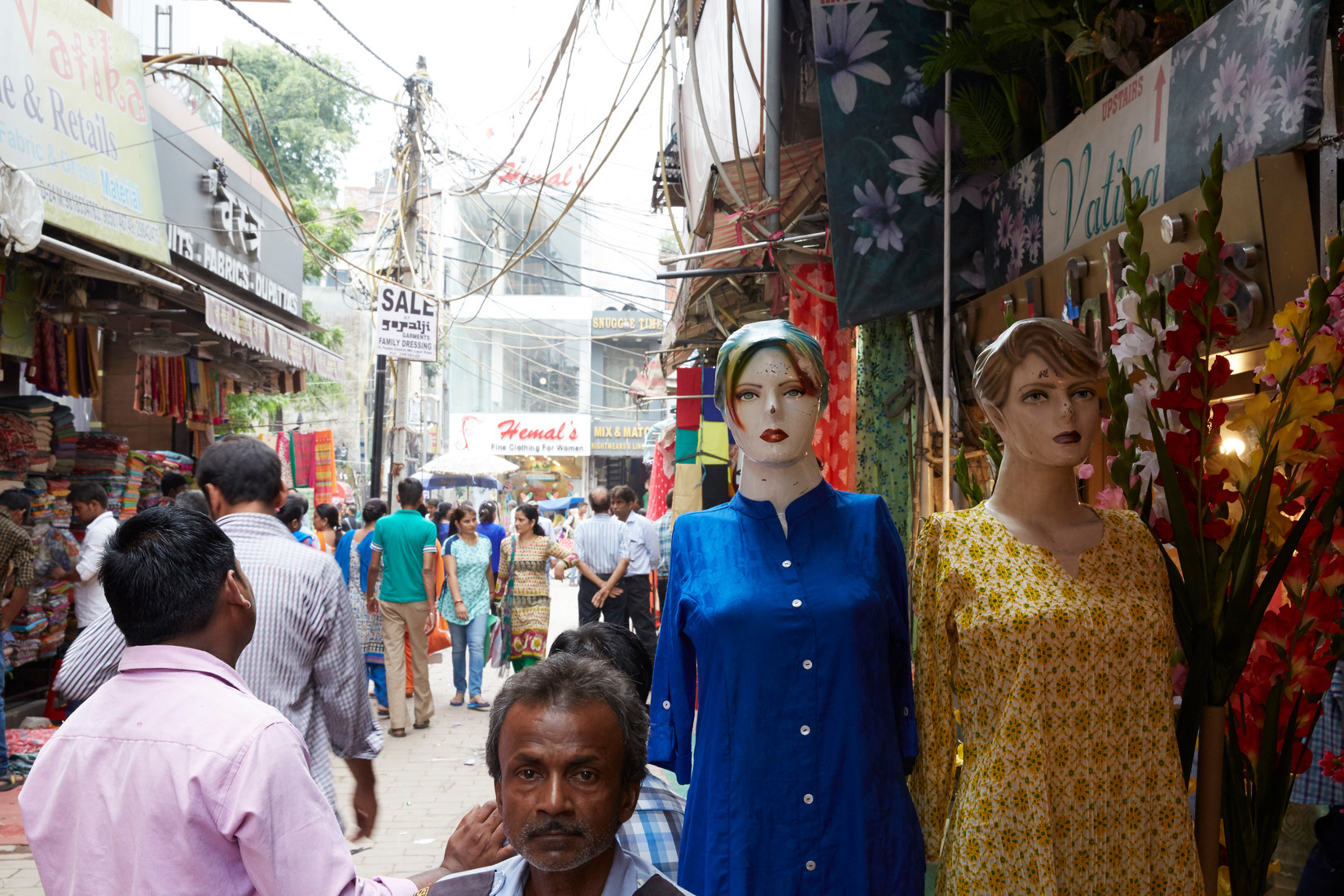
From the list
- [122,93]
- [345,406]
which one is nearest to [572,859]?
[122,93]

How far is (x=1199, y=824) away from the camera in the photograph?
2.00m

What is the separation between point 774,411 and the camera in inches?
94.8

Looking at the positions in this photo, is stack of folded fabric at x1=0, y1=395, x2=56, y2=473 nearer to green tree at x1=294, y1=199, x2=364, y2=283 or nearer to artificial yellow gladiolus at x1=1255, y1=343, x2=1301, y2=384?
artificial yellow gladiolus at x1=1255, y1=343, x2=1301, y2=384

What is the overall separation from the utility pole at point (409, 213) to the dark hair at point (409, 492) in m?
4.54

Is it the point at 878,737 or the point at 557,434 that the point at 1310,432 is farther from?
the point at 557,434

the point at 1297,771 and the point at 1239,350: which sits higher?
the point at 1239,350

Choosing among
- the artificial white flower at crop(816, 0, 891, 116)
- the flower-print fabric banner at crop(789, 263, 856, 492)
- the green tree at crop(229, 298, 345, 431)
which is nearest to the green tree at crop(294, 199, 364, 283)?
the green tree at crop(229, 298, 345, 431)

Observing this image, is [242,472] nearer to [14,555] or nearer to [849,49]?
[849,49]

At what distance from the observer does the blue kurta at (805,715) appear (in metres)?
2.18

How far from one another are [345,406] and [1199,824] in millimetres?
27740

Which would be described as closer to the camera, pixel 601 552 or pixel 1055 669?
pixel 1055 669

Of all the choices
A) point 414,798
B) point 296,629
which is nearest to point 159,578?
point 296,629

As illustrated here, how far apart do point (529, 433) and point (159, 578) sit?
98.2 ft

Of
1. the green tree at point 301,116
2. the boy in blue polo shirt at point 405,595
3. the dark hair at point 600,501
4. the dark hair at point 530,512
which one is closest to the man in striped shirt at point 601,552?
the dark hair at point 600,501
